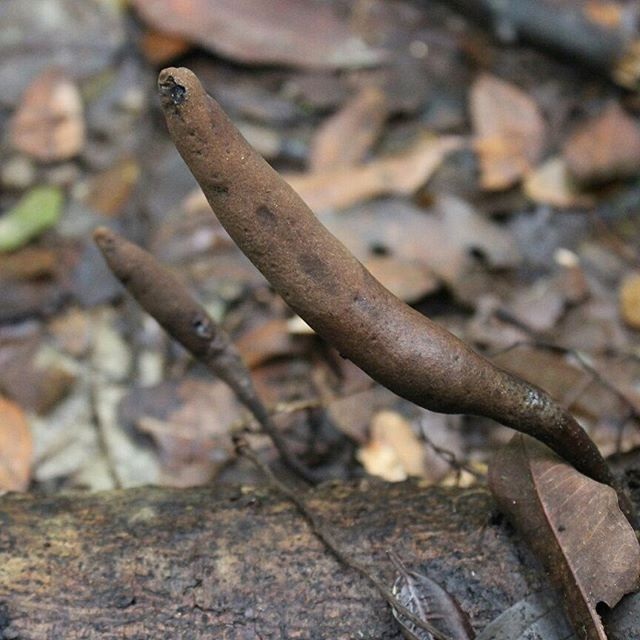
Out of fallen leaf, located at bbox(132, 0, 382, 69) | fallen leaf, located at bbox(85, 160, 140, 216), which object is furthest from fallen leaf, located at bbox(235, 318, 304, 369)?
fallen leaf, located at bbox(132, 0, 382, 69)

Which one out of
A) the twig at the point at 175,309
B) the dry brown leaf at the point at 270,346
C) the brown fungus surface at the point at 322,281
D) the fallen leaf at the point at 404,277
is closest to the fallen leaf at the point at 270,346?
the dry brown leaf at the point at 270,346

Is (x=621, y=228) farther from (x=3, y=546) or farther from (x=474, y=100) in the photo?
(x=3, y=546)

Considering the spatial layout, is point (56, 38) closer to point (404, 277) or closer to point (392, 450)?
point (404, 277)

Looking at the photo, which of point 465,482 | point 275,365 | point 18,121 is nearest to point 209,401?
point 275,365

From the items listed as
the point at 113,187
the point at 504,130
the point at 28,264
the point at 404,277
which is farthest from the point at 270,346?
the point at 504,130

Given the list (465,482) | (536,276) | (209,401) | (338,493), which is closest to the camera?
(338,493)

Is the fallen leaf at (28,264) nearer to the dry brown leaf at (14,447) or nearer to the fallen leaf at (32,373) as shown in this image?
the fallen leaf at (32,373)
